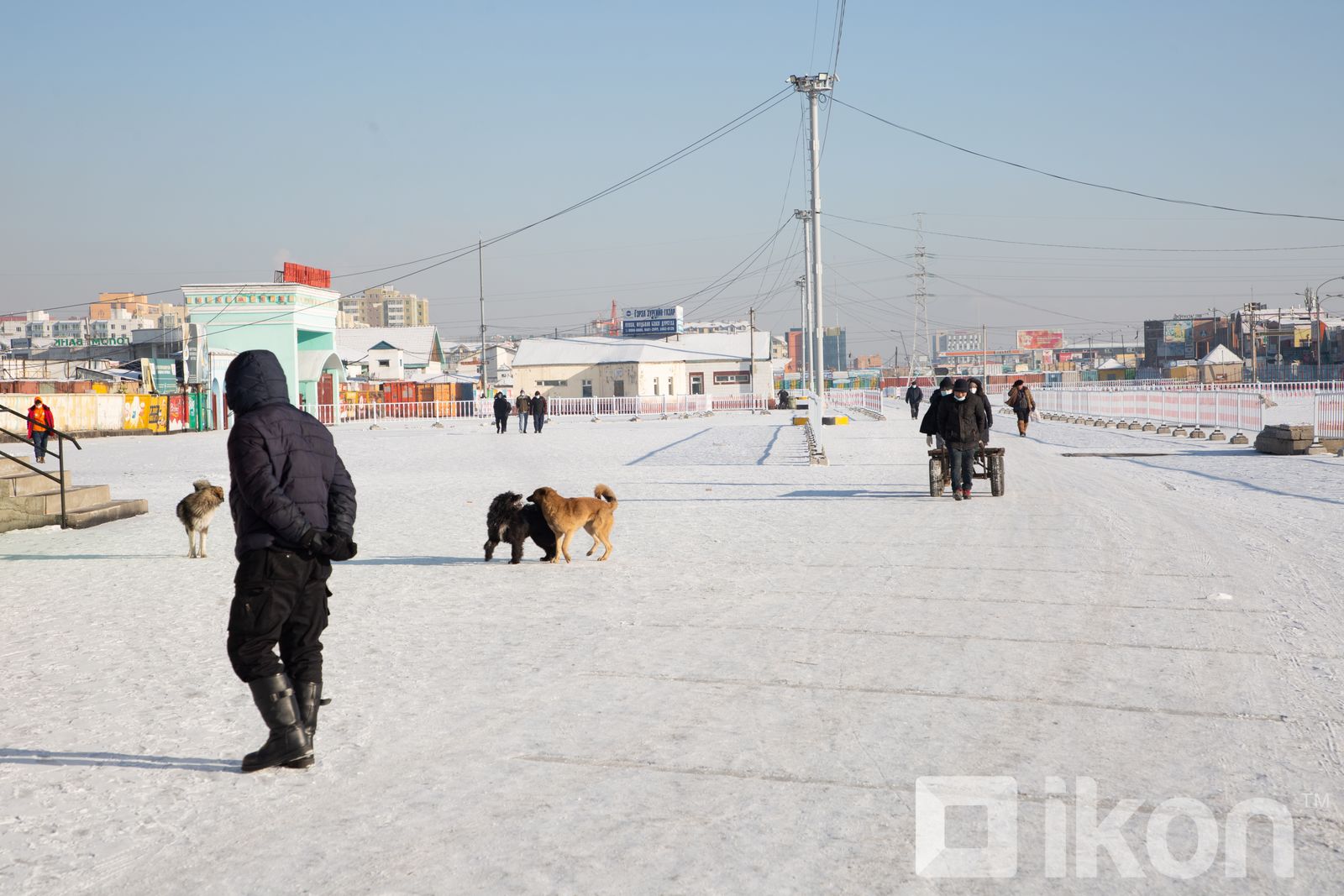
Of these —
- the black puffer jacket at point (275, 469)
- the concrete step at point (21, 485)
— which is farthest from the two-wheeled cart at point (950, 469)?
the black puffer jacket at point (275, 469)

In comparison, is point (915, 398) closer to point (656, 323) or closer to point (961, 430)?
→ point (961, 430)

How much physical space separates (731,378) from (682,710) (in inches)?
3442

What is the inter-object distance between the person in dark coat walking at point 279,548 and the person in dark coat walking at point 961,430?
11.6m

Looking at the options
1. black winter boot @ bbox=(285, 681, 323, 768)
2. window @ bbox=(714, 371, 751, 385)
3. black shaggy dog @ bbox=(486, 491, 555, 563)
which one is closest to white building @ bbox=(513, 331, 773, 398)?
window @ bbox=(714, 371, 751, 385)

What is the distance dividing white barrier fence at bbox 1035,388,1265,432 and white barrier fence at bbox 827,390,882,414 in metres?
11.2

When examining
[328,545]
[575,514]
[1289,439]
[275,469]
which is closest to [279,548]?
[328,545]

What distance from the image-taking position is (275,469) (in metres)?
4.70

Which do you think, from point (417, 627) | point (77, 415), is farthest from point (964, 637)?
point (77, 415)

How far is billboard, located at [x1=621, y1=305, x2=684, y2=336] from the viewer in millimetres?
133000

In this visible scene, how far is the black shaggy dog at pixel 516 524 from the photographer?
407 inches

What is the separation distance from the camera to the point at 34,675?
6.51m

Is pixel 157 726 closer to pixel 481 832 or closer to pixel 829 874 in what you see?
pixel 481 832

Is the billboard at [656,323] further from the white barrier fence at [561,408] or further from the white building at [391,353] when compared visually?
the white barrier fence at [561,408]

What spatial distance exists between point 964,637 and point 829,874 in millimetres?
3744
